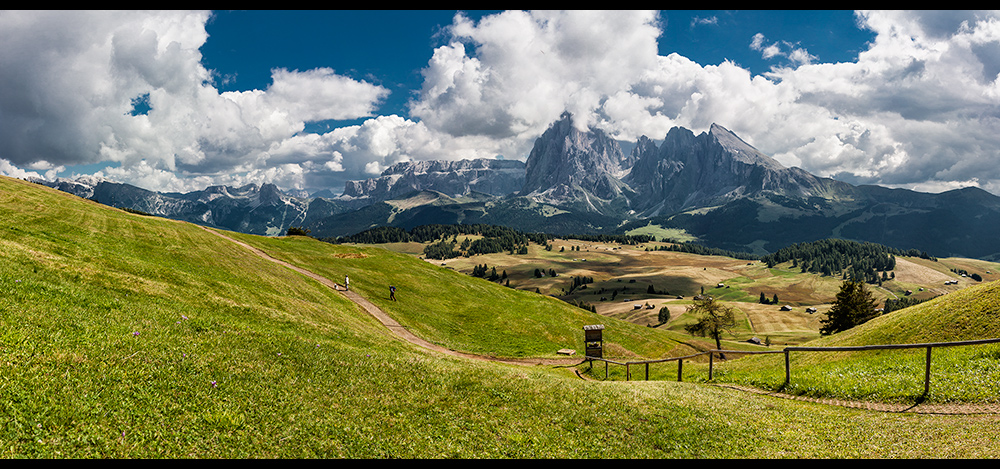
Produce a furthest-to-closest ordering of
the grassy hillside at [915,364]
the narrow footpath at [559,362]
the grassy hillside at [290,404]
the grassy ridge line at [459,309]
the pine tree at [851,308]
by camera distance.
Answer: the pine tree at [851,308], the grassy ridge line at [459,309], the grassy hillside at [915,364], the narrow footpath at [559,362], the grassy hillside at [290,404]

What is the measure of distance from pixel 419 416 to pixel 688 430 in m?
9.14

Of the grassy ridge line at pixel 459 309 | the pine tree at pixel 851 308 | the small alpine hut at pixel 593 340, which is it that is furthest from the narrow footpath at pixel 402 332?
the pine tree at pixel 851 308

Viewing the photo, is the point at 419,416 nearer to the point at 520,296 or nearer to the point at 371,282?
the point at 371,282

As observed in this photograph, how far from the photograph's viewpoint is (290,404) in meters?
12.5

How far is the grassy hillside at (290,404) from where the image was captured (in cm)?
992

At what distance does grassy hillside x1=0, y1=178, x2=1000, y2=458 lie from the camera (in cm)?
992

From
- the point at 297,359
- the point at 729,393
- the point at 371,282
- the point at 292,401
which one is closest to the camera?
the point at 292,401

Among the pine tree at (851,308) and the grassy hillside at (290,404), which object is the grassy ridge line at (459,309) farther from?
the pine tree at (851,308)

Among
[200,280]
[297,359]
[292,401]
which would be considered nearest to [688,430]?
[292,401]

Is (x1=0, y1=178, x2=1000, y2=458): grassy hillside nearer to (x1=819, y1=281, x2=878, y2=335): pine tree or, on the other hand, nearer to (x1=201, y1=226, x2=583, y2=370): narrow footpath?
(x1=201, y1=226, x2=583, y2=370): narrow footpath

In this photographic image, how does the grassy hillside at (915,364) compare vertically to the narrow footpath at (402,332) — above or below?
above

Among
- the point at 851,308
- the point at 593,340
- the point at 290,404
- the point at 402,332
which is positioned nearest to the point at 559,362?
the point at 593,340

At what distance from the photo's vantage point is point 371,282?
55.0 m

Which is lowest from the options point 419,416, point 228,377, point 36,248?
point 419,416
